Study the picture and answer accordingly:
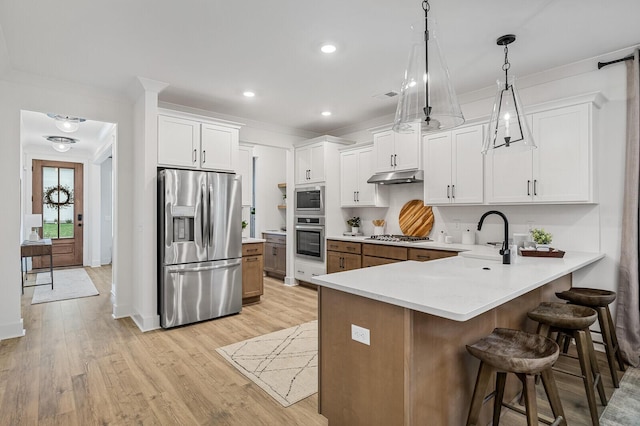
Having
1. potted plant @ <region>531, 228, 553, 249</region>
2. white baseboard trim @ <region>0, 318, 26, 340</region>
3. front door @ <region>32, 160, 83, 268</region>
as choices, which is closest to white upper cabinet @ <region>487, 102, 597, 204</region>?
potted plant @ <region>531, 228, 553, 249</region>

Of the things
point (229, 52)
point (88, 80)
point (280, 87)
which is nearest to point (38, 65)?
point (88, 80)

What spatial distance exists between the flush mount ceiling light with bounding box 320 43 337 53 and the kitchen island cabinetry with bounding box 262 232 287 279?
385cm

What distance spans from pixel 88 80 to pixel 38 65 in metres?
0.45

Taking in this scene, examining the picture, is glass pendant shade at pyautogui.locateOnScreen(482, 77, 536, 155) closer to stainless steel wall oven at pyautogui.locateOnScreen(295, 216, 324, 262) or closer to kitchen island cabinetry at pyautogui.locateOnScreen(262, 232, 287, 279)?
stainless steel wall oven at pyautogui.locateOnScreen(295, 216, 324, 262)

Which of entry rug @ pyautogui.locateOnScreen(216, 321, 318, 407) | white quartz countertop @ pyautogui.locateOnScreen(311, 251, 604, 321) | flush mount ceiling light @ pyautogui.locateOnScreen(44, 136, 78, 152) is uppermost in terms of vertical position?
flush mount ceiling light @ pyautogui.locateOnScreen(44, 136, 78, 152)

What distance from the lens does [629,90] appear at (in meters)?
3.08

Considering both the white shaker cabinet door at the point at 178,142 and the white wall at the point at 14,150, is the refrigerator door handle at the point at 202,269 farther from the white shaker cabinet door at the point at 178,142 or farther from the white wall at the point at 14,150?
the white wall at the point at 14,150

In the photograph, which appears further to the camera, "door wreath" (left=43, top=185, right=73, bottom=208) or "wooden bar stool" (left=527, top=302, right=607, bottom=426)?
"door wreath" (left=43, top=185, right=73, bottom=208)

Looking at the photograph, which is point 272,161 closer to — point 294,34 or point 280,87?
point 280,87

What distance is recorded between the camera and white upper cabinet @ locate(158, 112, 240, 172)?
13.0ft

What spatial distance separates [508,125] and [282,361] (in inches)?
103

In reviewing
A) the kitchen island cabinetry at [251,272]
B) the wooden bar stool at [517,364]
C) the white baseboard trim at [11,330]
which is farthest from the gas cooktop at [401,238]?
the white baseboard trim at [11,330]

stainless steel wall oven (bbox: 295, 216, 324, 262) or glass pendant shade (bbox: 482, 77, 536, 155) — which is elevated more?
glass pendant shade (bbox: 482, 77, 536, 155)

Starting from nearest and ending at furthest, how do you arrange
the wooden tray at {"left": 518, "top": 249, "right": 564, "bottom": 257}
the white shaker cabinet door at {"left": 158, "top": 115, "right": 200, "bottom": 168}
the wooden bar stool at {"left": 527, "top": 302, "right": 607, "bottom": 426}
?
1. the wooden bar stool at {"left": 527, "top": 302, "right": 607, "bottom": 426}
2. the wooden tray at {"left": 518, "top": 249, "right": 564, "bottom": 257}
3. the white shaker cabinet door at {"left": 158, "top": 115, "right": 200, "bottom": 168}
